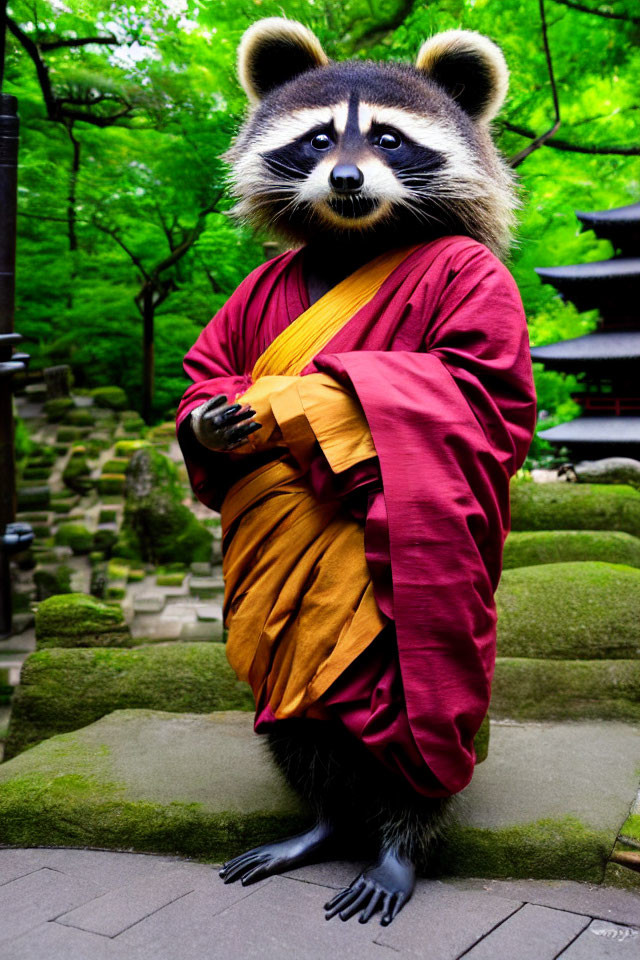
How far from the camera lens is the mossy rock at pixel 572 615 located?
410cm

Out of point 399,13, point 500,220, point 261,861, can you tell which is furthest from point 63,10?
point 261,861

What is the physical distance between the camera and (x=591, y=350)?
13836mm

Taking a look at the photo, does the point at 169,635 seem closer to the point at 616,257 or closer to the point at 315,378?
the point at 315,378

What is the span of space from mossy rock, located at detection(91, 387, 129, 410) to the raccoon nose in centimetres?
1279

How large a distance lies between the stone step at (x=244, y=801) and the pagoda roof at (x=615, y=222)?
36.3 ft

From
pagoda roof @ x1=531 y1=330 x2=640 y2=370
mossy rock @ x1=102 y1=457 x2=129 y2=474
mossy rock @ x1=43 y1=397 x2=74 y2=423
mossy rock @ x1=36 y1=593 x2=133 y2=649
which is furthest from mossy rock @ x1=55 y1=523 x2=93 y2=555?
pagoda roof @ x1=531 y1=330 x2=640 y2=370

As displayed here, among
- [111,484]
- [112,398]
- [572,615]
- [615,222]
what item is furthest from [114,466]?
[572,615]

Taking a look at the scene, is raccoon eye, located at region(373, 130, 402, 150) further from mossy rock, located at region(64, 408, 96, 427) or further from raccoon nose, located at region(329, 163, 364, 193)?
mossy rock, located at region(64, 408, 96, 427)

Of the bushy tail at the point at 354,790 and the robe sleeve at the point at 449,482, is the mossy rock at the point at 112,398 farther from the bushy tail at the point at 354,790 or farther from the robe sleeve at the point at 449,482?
the robe sleeve at the point at 449,482

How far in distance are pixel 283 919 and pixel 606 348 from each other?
13.1 metres

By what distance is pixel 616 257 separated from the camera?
13945mm

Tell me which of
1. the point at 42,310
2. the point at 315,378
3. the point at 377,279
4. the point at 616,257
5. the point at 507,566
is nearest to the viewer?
the point at 315,378

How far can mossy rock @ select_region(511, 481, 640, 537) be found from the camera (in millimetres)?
7102

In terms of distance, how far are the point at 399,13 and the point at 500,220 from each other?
5.82m
